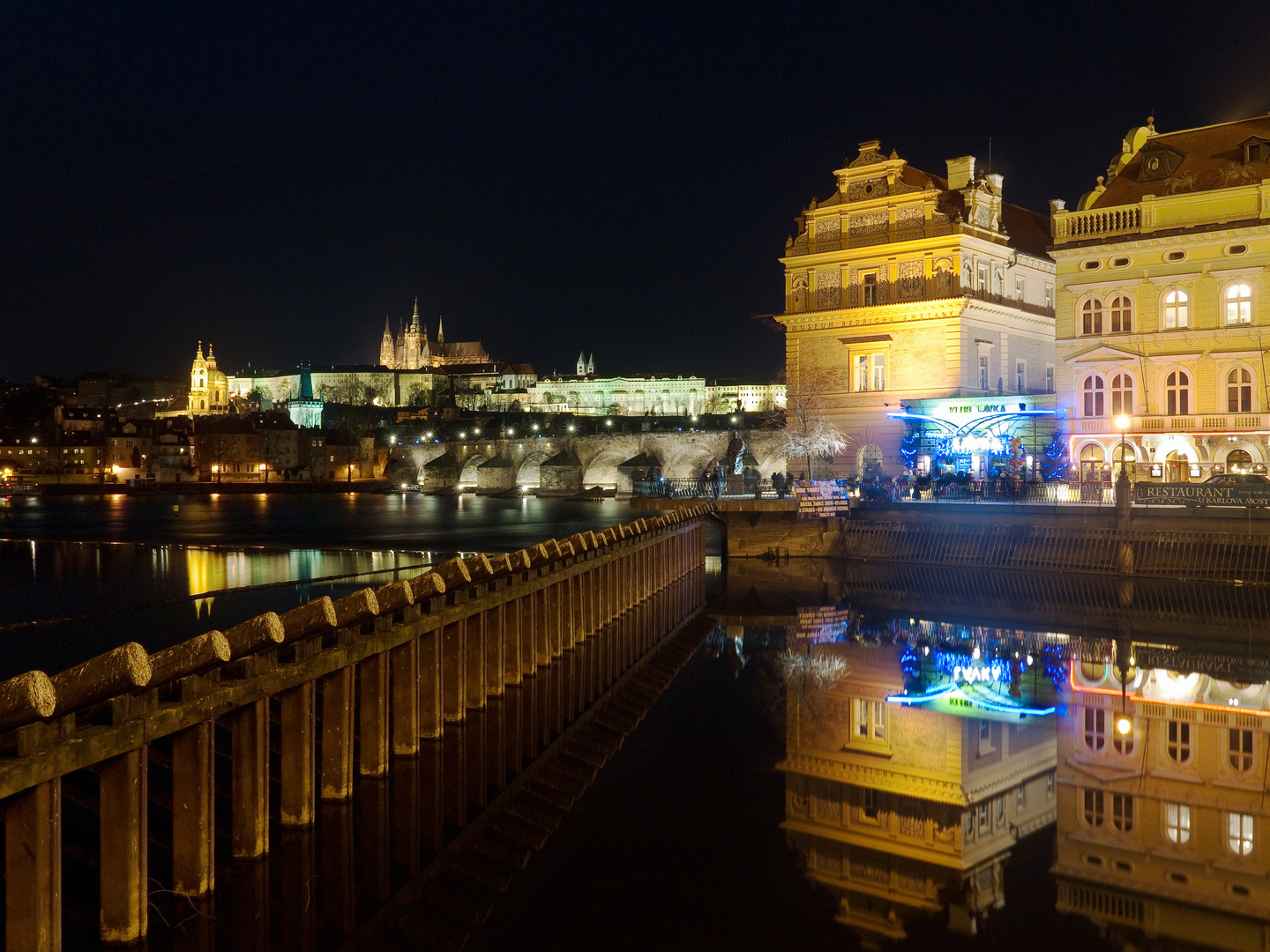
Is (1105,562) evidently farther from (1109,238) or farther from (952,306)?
(952,306)

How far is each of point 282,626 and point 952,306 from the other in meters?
40.5

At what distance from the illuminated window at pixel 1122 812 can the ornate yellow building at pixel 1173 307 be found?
24.7 m

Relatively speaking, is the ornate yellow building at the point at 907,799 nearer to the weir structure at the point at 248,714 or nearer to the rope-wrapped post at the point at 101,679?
the weir structure at the point at 248,714

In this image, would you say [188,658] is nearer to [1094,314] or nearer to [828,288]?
[1094,314]

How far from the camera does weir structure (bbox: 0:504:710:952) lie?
7.78 m

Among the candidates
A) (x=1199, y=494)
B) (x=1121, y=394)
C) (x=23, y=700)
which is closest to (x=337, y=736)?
(x=23, y=700)

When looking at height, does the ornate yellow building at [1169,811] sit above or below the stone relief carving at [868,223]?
below

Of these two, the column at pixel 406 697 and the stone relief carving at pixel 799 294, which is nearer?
the column at pixel 406 697

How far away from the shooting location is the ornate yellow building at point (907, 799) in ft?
37.4

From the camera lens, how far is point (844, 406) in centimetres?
5072

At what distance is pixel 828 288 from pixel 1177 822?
39.3 m

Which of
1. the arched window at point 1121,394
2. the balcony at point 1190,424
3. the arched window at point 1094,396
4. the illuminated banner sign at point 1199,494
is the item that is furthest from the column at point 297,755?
the arched window at point 1094,396

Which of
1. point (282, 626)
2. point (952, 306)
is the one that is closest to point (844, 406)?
point (952, 306)

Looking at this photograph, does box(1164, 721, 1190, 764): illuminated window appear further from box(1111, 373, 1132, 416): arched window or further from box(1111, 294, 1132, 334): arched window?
box(1111, 294, 1132, 334): arched window
